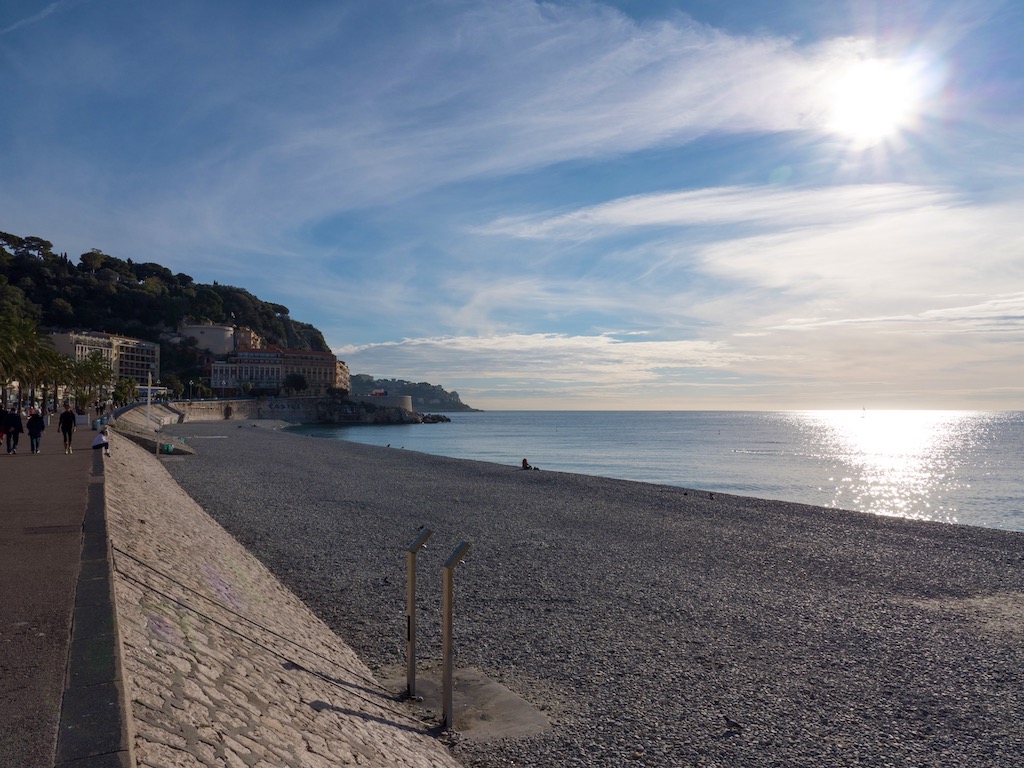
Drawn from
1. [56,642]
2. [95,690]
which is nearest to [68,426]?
[56,642]

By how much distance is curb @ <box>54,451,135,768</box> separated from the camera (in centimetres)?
331

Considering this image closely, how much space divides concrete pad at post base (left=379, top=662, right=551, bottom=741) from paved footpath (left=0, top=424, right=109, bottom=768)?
2781 mm

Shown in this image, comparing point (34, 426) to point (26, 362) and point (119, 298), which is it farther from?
point (119, 298)

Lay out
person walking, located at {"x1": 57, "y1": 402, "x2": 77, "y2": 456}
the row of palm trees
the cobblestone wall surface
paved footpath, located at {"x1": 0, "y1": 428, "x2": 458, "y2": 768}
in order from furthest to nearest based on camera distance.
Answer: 1. the row of palm trees
2. person walking, located at {"x1": 57, "y1": 402, "x2": 77, "y2": 456}
3. the cobblestone wall surface
4. paved footpath, located at {"x1": 0, "y1": 428, "x2": 458, "y2": 768}

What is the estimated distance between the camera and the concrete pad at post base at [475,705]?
6000mm

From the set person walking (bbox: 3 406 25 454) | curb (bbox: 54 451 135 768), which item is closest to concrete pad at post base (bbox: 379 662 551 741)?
curb (bbox: 54 451 135 768)

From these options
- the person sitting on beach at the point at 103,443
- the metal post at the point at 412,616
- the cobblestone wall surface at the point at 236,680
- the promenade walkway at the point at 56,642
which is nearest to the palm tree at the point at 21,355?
the person sitting on beach at the point at 103,443

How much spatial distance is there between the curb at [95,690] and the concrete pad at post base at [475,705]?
99.1 inches


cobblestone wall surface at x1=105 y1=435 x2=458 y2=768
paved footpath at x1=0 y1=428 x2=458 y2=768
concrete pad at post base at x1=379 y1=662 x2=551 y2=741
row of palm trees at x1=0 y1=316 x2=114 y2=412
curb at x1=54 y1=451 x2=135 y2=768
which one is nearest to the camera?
curb at x1=54 y1=451 x2=135 y2=768

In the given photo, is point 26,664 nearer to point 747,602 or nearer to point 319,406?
point 747,602

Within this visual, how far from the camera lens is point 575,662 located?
7598mm

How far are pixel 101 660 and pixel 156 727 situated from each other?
758 millimetres

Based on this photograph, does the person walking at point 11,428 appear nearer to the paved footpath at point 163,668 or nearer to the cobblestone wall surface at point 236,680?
the paved footpath at point 163,668

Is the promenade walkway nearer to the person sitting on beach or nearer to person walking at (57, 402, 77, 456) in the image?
the person sitting on beach
